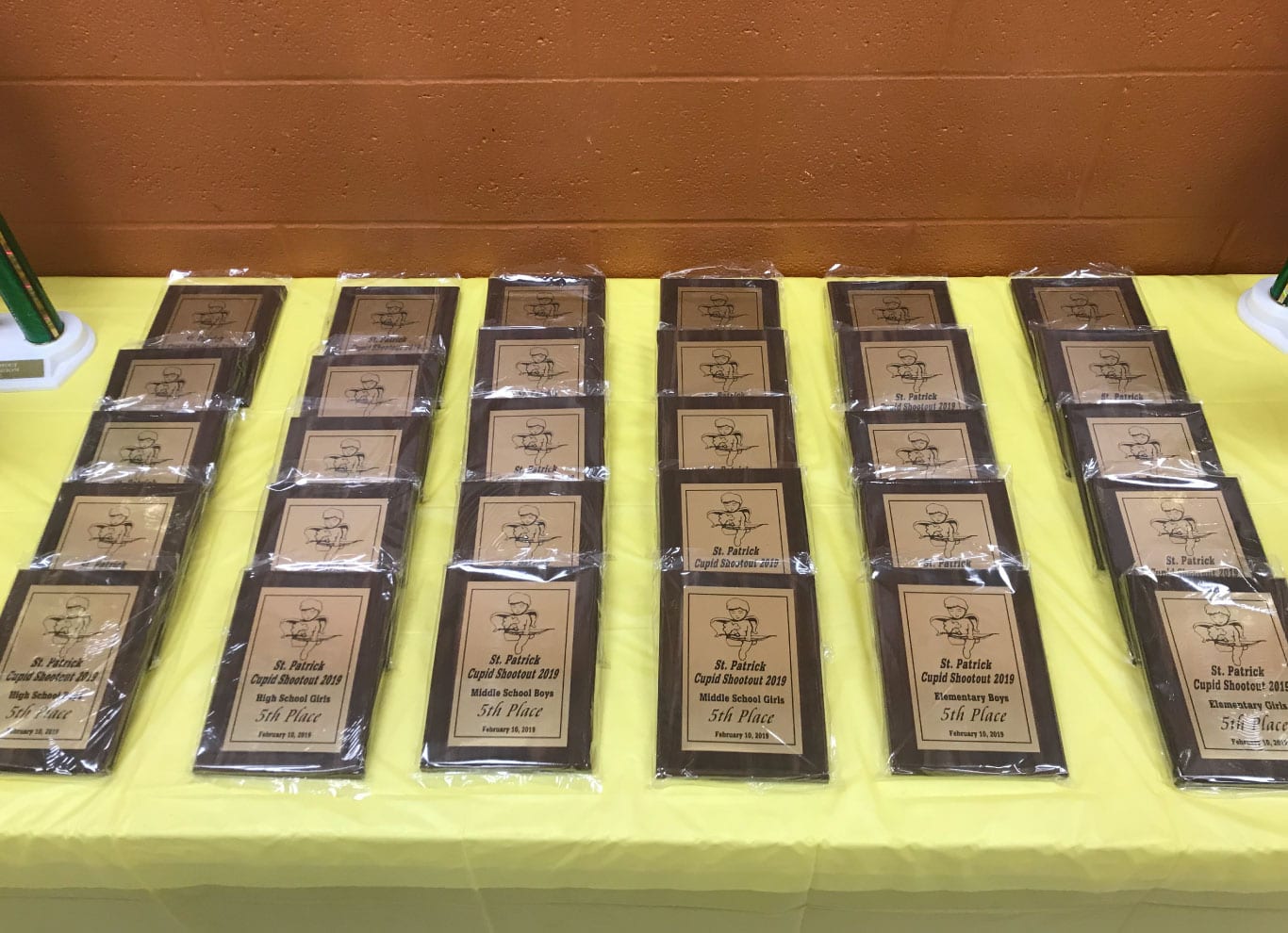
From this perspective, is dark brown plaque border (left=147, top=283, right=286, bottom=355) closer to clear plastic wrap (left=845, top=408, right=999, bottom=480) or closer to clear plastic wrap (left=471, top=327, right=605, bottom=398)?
clear plastic wrap (left=471, top=327, right=605, bottom=398)

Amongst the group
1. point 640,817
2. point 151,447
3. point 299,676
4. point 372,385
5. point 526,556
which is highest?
point 372,385

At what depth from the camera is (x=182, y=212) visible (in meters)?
1.35

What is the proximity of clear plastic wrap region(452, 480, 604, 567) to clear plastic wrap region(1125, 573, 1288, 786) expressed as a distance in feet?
2.05

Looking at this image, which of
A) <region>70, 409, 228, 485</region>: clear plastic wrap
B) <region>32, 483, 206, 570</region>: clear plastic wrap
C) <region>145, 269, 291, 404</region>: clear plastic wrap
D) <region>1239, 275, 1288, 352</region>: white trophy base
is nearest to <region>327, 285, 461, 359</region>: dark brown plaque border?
<region>145, 269, 291, 404</region>: clear plastic wrap

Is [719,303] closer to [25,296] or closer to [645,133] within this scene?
[645,133]

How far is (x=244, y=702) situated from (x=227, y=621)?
12cm

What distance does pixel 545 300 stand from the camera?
4.52ft

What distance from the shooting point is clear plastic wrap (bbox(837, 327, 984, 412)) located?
48.3 inches

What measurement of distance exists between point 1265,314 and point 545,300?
3.52 ft

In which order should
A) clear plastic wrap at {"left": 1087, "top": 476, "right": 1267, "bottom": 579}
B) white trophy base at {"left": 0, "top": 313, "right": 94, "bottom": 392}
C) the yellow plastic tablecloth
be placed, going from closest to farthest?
the yellow plastic tablecloth
clear plastic wrap at {"left": 1087, "top": 476, "right": 1267, "bottom": 579}
white trophy base at {"left": 0, "top": 313, "right": 94, "bottom": 392}

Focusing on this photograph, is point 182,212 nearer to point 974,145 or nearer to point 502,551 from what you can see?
point 502,551

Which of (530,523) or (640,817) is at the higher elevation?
(530,523)

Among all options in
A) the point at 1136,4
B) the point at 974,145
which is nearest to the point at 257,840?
the point at 974,145

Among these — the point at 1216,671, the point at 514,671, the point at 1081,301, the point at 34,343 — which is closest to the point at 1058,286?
the point at 1081,301
